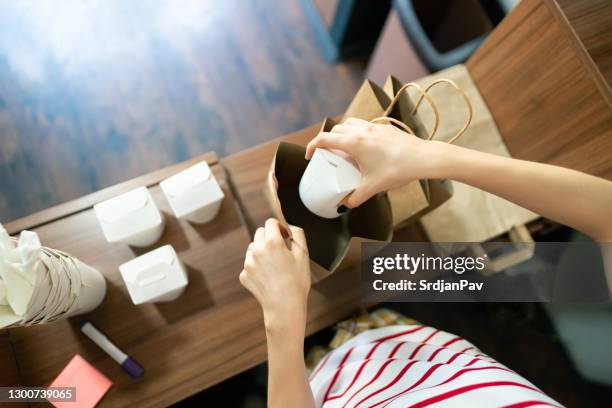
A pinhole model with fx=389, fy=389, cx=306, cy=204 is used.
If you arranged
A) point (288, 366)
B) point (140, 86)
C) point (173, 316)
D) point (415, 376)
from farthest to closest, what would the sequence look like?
point (140, 86) → point (173, 316) → point (415, 376) → point (288, 366)

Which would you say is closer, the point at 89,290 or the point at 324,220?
the point at 89,290

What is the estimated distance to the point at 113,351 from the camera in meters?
0.80

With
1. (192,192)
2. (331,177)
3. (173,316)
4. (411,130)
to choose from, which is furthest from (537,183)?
(173,316)

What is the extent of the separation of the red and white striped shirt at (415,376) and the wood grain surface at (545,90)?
50 cm

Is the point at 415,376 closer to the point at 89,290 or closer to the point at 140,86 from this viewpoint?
the point at 89,290

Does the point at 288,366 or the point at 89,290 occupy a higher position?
the point at 89,290

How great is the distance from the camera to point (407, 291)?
88 cm

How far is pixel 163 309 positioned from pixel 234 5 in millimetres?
1626

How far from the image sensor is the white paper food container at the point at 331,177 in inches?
27.3

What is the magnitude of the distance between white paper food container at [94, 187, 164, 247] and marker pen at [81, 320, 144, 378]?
192 millimetres

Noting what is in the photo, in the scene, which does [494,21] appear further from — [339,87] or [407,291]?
[407,291]

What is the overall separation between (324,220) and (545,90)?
603mm

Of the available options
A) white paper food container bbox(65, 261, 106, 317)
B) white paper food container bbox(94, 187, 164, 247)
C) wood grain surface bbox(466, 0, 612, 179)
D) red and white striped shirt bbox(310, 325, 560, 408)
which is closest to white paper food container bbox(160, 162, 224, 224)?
white paper food container bbox(94, 187, 164, 247)

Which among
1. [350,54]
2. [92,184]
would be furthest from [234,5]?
[92,184]
